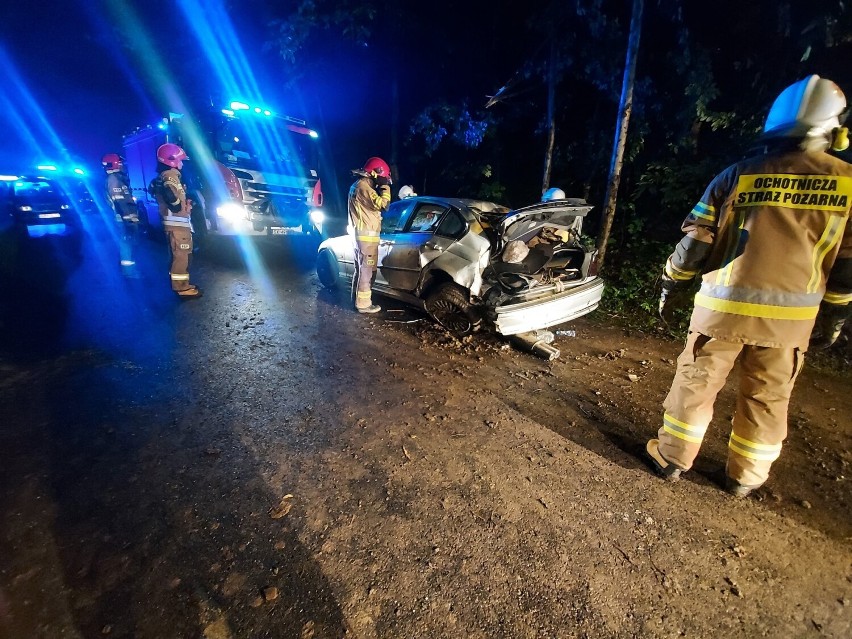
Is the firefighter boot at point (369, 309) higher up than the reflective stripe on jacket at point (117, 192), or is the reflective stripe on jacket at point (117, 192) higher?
the reflective stripe on jacket at point (117, 192)

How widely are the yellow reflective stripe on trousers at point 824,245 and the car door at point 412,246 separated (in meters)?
3.01

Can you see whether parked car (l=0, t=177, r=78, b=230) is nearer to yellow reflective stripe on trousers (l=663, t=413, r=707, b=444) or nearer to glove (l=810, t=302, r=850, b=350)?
yellow reflective stripe on trousers (l=663, t=413, r=707, b=444)

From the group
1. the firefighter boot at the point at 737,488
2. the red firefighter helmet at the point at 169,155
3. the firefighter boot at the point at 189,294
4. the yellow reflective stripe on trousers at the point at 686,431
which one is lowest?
the firefighter boot at the point at 737,488

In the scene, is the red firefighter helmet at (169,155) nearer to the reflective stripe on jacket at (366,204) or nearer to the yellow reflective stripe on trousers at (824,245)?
the reflective stripe on jacket at (366,204)

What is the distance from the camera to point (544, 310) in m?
3.99

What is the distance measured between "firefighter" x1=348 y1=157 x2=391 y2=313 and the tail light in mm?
3748

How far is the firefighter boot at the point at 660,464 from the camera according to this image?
237cm

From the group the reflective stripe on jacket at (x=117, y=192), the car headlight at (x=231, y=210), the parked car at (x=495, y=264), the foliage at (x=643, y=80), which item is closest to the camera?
the parked car at (x=495, y=264)

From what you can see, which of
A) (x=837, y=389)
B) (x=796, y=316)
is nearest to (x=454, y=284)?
(x=796, y=316)


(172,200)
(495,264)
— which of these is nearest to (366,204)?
(495,264)

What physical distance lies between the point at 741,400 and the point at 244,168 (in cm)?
859

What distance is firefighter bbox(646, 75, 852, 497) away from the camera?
1904mm

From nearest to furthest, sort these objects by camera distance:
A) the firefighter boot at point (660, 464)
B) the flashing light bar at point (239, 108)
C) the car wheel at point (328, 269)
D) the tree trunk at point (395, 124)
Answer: the firefighter boot at point (660, 464)
the car wheel at point (328, 269)
the flashing light bar at point (239, 108)
the tree trunk at point (395, 124)

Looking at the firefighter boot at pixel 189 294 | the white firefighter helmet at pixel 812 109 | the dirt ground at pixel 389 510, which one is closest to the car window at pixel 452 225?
the dirt ground at pixel 389 510
